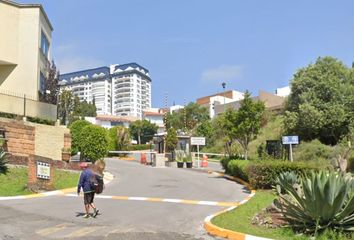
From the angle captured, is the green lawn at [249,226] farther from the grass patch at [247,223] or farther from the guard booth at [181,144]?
the guard booth at [181,144]

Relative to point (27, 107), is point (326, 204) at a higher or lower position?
lower

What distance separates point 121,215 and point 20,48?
68.3 ft

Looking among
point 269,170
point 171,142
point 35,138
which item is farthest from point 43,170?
point 171,142

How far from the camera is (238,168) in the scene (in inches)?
984

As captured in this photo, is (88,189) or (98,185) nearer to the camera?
(88,189)

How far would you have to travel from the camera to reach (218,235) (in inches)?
390

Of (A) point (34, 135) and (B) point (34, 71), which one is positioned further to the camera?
(B) point (34, 71)

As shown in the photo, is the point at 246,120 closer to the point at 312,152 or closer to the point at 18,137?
the point at 312,152

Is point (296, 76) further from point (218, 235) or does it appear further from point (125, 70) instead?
point (125, 70)

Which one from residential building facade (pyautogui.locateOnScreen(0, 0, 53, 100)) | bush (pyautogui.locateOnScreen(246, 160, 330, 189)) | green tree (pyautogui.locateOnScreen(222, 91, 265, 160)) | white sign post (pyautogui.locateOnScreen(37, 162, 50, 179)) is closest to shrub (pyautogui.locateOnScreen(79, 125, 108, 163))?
residential building facade (pyautogui.locateOnScreen(0, 0, 53, 100))

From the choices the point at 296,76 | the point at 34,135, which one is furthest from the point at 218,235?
the point at 296,76

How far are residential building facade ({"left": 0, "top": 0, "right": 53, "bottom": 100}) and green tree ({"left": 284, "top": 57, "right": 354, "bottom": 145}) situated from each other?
21.6 metres

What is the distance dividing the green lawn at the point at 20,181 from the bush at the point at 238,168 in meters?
8.19

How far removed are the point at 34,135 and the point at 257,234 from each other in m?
17.8
